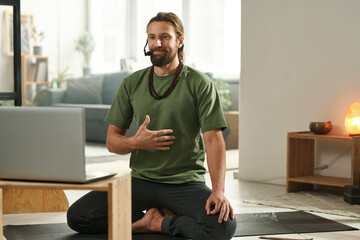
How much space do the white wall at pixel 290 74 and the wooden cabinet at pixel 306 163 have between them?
102 mm

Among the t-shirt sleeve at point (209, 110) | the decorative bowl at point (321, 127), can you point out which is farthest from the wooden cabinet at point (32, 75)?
the t-shirt sleeve at point (209, 110)

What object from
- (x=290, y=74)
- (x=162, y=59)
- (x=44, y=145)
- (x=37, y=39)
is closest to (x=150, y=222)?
(x=162, y=59)

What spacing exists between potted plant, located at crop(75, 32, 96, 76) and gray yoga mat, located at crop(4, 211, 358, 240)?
296 cm

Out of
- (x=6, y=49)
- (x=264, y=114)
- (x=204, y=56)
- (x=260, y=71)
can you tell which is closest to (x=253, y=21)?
(x=260, y=71)

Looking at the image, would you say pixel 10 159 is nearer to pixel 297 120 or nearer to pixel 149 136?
pixel 149 136

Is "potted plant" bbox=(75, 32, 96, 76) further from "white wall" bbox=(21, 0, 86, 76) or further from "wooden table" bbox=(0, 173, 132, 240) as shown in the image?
"wooden table" bbox=(0, 173, 132, 240)

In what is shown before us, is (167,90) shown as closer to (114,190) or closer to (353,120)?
(114,190)

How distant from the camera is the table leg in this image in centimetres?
193

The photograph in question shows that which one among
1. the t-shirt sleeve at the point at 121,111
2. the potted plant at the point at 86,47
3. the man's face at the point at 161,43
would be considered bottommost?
the t-shirt sleeve at the point at 121,111

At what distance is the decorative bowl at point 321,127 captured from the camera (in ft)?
13.0

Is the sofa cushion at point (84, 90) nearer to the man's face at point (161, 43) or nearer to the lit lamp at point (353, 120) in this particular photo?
the lit lamp at point (353, 120)

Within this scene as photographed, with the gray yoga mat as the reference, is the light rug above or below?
above

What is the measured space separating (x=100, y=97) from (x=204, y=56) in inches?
64.0

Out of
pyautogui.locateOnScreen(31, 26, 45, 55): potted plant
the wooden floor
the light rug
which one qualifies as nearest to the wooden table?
the wooden floor
